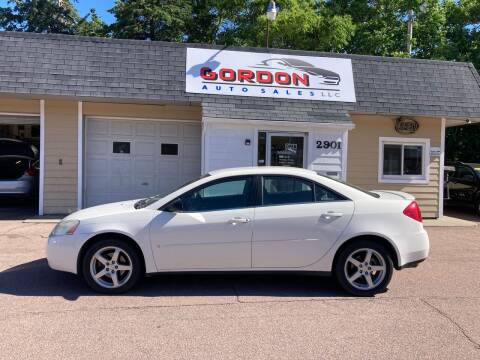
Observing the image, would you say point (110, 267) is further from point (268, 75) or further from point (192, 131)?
point (268, 75)

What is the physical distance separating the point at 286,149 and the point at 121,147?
14.0 ft

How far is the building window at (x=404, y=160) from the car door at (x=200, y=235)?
815 centimetres

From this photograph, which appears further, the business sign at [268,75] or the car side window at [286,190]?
the business sign at [268,75]

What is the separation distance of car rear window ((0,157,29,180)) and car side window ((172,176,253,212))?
8065mm

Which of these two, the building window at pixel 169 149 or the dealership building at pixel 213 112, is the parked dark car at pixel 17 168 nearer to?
the dealership building at pixel 213 112

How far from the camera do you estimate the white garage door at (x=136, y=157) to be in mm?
12117

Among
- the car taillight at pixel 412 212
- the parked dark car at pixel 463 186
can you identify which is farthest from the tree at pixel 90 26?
the car taillight at pixel 412 212

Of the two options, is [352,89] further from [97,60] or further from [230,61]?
[97,60]

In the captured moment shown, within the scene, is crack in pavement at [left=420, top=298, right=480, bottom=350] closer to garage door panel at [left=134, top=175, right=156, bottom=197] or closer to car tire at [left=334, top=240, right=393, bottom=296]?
car tire at [left=334, top=240, right=393, bottom=296]

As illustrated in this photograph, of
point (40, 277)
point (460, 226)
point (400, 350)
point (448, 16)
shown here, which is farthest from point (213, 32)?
point (400, 350)

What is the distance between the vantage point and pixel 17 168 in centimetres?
1209

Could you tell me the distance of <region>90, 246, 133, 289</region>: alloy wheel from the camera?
18.3 feet

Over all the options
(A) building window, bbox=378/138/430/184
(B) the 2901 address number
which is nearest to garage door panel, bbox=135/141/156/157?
(B) the 2901 address number

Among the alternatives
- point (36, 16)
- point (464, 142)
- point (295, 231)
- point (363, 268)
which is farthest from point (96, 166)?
point (36, 16)
